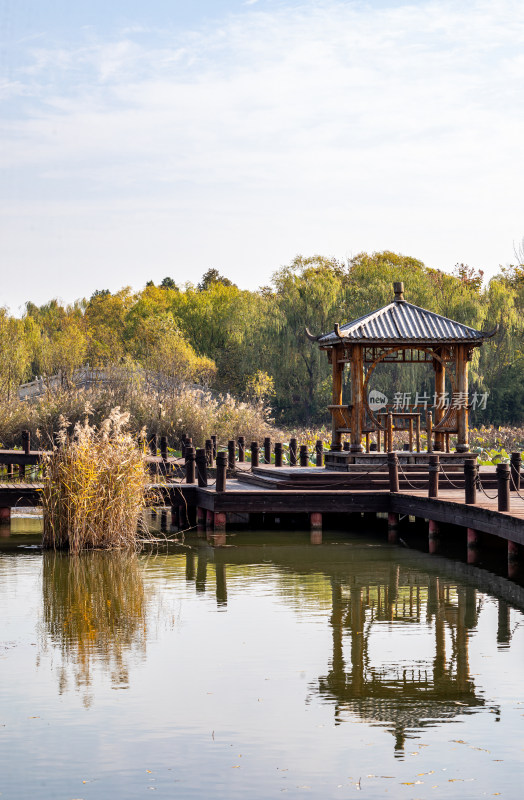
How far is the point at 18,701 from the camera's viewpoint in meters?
9.48

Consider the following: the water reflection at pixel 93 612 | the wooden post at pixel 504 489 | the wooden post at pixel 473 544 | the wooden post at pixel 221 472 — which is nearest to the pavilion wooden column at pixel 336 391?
the wooden post at pixel 221 472

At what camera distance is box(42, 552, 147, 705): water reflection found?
35.6 feet

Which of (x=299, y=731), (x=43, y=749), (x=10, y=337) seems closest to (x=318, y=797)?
(x=299, y=731)

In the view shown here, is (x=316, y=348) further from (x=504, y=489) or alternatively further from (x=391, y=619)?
(x=391, y=619)

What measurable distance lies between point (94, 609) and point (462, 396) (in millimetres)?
10886

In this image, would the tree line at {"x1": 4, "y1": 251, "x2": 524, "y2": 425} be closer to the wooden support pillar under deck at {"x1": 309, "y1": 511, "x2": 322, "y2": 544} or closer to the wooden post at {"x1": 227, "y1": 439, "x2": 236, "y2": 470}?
the wooden post at {"x1": 227, "y1": 439, "x2": 236, "y2": 470}

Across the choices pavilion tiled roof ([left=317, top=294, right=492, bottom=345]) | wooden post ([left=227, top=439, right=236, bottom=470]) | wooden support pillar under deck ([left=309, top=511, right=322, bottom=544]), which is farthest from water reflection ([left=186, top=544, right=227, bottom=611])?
wooden post ([left=227, top=439, right=236, bottom=470])

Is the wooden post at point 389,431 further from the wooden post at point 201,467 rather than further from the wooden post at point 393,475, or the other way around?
the wooden post at point 201,467

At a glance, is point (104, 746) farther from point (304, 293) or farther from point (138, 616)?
point (304, 293)

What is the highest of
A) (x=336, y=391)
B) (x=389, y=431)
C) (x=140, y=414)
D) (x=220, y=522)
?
(x=336, y=391)

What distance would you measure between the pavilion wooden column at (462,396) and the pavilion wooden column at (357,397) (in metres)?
1.88

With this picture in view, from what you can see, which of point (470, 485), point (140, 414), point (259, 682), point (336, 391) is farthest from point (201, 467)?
point (259, 682)

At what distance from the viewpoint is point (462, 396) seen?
22.7 m

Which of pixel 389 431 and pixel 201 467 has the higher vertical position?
pixel 389 431
